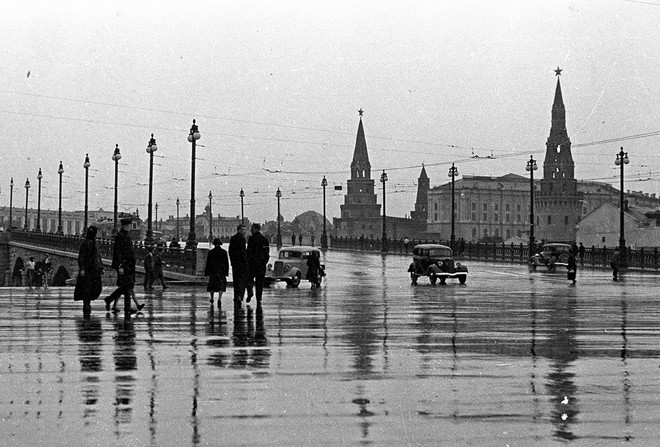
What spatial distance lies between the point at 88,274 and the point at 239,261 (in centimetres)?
398

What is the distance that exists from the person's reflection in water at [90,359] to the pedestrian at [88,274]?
441 mm

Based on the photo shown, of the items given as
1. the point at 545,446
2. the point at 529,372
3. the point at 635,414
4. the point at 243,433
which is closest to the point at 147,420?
the point at 243,433

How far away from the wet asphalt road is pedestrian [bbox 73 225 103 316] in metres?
0.43

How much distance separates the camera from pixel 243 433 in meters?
7.41

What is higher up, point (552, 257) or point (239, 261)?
point (239, 261)

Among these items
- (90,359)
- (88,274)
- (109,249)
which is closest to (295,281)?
(88,274)

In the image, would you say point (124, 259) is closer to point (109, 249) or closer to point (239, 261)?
point (239, 261)

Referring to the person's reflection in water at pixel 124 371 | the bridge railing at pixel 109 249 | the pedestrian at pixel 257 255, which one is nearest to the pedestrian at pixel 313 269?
the bridge railing at pixel 109 249

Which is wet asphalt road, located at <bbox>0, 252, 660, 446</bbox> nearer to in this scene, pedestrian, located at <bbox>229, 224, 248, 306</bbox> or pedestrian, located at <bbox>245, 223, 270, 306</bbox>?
pedestrian, located at <bbox>229, 224, 248, 306</bbox>

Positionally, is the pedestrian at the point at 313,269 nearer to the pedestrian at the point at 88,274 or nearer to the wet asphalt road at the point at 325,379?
the wet asphalt road at the point at 325,379

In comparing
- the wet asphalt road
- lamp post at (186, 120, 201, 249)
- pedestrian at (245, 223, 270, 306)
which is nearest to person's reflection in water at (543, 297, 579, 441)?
the wet asphalt road

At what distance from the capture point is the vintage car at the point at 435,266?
38.2m

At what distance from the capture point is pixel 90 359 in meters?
11.7

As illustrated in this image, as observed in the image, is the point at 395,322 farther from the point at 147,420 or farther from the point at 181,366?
the point at 147,420
